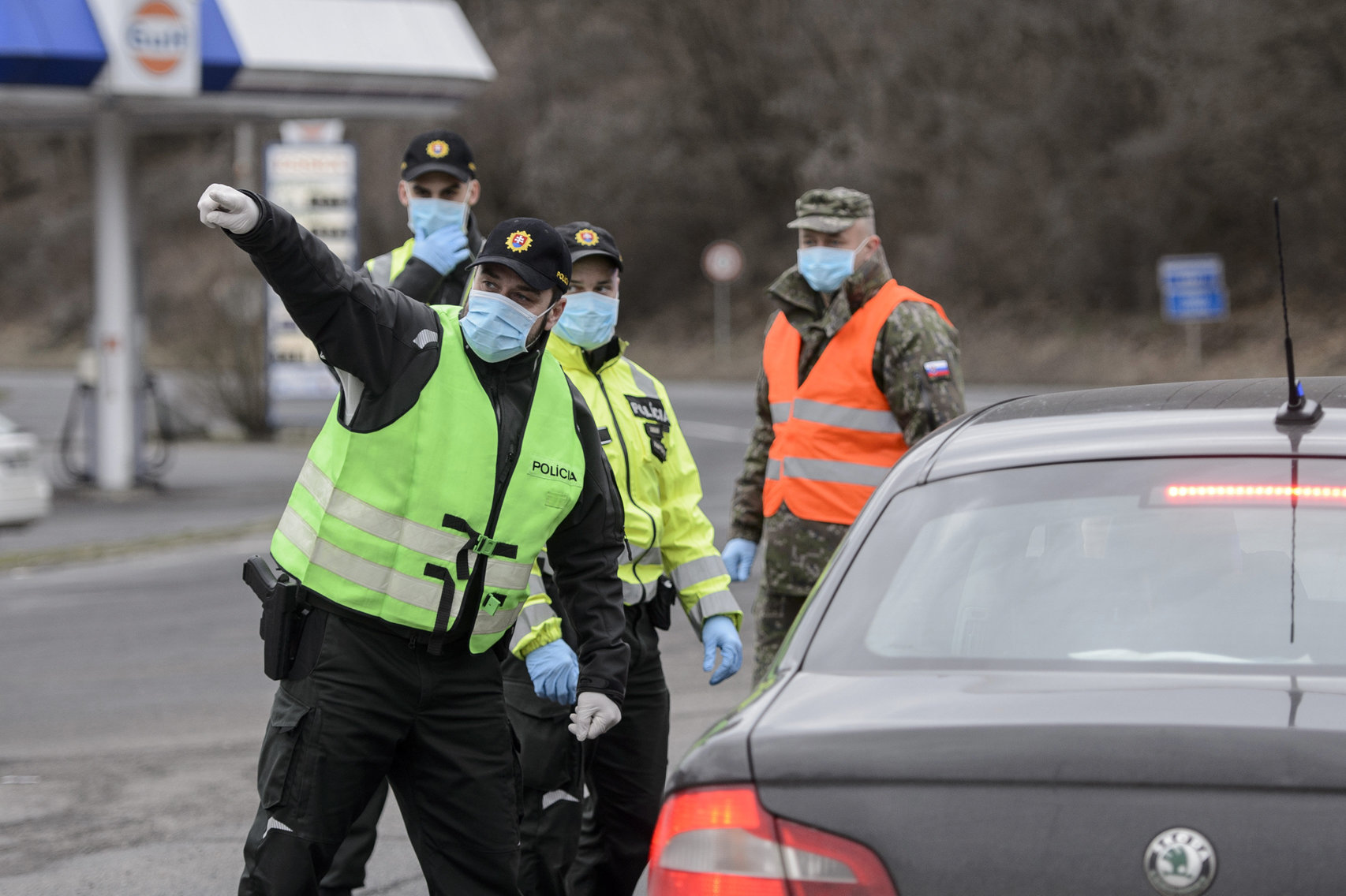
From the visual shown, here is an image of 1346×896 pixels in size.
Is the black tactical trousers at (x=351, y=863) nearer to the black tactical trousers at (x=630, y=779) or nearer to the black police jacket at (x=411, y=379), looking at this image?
the black tactical trousers at (x=630, y=779)

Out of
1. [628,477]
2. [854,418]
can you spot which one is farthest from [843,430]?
[628,477]

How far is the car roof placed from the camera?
9.06ft

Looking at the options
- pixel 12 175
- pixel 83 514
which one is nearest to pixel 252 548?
pixel 83 514

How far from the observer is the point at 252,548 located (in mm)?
13500

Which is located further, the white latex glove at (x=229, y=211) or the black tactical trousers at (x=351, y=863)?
the black tactical trousers at (x=351, y=863)

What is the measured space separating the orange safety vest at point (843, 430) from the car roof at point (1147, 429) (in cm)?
183

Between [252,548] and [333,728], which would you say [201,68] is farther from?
[333,728]

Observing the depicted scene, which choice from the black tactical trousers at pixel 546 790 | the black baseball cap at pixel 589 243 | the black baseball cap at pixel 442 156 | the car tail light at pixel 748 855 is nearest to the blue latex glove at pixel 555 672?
the black tactical trousers at pixel 546 790

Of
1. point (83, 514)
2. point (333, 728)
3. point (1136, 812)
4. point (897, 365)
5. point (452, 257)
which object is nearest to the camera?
point (1136, 812)

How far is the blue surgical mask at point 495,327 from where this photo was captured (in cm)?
361

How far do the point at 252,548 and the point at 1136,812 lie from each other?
471 inches

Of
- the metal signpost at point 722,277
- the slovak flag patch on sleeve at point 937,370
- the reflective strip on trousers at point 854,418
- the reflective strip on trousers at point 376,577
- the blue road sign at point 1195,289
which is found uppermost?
the slovak flag patch on sleeve at point 937,370

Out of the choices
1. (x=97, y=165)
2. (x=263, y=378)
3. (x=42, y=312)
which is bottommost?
(x=42, y=312)

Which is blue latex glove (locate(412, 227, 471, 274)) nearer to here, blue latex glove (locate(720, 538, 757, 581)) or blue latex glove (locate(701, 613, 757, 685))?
blue latex glove (locate(720, 538, 757, 581))
